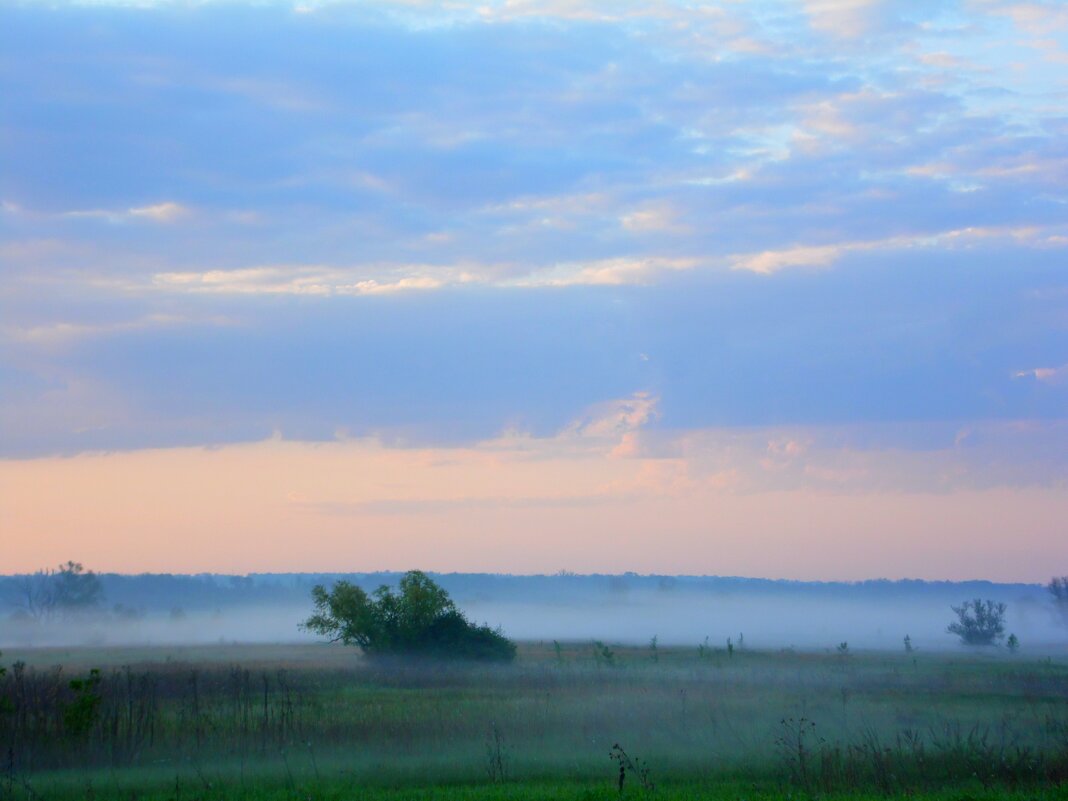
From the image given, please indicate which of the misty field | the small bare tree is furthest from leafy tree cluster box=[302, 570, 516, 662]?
the small bare tree

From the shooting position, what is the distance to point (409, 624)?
4862cm

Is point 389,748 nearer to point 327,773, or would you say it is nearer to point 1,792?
point 327,773

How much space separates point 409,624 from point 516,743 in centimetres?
2736

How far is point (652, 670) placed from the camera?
42344mm

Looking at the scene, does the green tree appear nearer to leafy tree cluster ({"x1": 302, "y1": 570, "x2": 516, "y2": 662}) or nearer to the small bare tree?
leafy tree cluster ({"x1": 302, "y1": 570, "x2": 516, "y2": 662})

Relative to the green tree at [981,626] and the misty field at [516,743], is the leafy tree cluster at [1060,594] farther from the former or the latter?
the misty field at [516,743]

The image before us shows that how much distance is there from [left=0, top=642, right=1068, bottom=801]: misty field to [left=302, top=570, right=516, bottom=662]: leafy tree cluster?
1502 cm

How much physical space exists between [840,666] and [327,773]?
35260 mm

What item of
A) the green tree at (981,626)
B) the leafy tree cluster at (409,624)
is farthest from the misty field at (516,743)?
the green tree at (981,626)

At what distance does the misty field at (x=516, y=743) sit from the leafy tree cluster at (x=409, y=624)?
15017mm

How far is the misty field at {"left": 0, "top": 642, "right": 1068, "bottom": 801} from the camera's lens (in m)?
16.8

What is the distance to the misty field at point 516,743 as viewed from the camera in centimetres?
1681

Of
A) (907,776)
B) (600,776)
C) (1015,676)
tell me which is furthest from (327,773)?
(1015,676)

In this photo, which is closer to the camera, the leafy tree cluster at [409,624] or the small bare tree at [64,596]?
the leafy tree cluster at [409,624]
